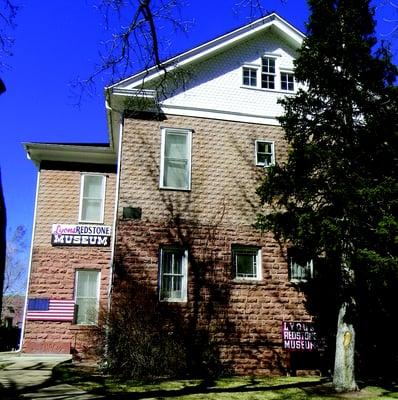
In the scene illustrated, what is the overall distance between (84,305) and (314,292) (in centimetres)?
756

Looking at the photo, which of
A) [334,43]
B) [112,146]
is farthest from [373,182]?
[112,146]

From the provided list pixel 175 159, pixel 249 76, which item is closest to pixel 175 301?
pixel 175 159

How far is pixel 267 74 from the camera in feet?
51.7

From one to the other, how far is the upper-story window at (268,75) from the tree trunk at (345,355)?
7616 mm

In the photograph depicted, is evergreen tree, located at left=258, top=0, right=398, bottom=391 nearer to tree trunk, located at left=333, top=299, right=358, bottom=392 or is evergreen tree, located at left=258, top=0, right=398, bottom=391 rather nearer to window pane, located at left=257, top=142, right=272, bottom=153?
tree trunk, located at left=333, top=299, right=358, bottom=392

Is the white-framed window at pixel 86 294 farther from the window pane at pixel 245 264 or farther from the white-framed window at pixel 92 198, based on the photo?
the window pane at pixel 245 264

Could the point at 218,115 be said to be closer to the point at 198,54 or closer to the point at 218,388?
the point at 198,54

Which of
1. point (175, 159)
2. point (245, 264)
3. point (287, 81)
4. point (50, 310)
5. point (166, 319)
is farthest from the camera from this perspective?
point (50, 310)

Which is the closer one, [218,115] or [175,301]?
[175,301]

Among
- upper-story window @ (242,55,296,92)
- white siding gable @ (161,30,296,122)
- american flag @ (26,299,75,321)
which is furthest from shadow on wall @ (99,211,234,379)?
upper-story window @ (242,55,296,92)

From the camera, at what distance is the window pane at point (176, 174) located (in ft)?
47.1

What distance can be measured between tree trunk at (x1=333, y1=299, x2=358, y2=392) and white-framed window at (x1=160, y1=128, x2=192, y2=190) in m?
5.68

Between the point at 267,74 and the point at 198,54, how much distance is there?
7.66 feet

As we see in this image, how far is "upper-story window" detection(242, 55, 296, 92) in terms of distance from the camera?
15.6 meters
